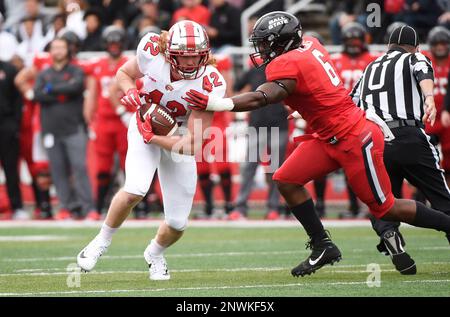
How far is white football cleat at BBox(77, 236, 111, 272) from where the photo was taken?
671cm

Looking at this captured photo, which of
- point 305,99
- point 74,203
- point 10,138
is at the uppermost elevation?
point 305,99

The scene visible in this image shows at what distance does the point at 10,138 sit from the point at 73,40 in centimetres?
146

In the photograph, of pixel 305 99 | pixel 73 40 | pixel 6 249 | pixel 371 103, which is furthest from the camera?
pixel 73 40

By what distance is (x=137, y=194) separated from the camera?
21.9 feet

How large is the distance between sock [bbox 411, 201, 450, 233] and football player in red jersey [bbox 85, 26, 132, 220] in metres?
6.07

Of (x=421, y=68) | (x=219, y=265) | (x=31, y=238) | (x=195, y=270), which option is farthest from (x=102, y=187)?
(x=421, y=68)

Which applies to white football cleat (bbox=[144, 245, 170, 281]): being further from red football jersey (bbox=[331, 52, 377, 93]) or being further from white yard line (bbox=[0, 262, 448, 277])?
red football jersey (bbox=[331, 52, 377, 93])

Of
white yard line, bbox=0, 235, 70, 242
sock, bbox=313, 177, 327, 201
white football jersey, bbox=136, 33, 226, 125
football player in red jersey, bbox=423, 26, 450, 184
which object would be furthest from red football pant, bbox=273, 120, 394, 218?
sock, bbox=313, 177, 327, 201

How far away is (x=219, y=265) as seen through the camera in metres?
7.86

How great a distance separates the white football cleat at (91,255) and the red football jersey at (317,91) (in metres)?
1.53
